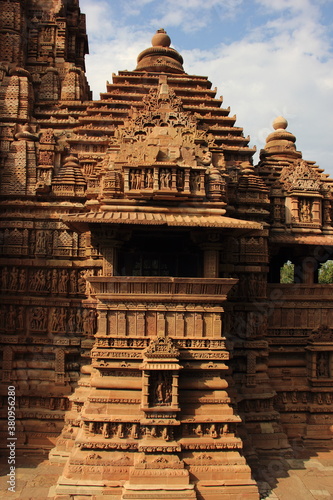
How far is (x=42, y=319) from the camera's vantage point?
488 inches

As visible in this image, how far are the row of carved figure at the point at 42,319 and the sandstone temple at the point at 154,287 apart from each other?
0.18 feet

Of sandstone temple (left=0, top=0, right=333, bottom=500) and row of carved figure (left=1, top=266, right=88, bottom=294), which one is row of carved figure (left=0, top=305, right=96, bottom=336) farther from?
row of carved figure (left=1, top=266, right=88, bottom=294)

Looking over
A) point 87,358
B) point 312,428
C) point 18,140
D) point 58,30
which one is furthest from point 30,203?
point 312,428

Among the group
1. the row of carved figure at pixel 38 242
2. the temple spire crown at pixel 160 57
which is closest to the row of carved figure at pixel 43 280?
the row of carved figure at pixel 38 242

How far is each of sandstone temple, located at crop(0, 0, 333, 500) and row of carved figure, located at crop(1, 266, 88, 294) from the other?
39 millimetres

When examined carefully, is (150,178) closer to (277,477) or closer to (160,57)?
(277,477)

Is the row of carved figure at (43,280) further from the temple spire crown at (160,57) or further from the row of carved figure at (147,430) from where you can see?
the temple spire crown at (160,57)

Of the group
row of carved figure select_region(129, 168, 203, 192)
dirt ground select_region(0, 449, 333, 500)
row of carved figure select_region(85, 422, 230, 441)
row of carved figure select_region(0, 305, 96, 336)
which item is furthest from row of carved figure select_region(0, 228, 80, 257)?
dirt ground select_region(0, 449, 333, 500)

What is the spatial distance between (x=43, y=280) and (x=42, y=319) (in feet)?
3.48

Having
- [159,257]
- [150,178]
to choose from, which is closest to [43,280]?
[159,257]

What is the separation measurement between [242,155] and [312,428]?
828 cm

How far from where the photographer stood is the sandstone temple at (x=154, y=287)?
9438mm

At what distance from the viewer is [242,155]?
14.2m

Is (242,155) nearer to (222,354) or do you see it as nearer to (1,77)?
(222,354)
